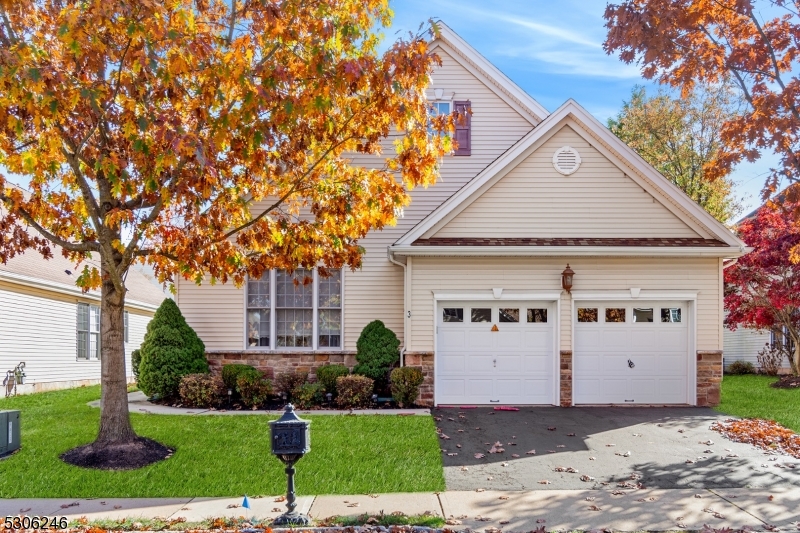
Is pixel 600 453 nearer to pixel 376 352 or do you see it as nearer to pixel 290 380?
pixel 376 352

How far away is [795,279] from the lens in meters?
19.0

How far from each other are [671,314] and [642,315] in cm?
58

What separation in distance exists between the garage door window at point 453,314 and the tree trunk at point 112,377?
6.26 m

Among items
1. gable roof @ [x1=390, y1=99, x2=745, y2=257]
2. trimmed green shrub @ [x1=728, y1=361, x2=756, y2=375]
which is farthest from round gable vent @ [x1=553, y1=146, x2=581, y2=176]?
trimmed green shrub @ [x1=728, y1=361, x2=756, y2=375]

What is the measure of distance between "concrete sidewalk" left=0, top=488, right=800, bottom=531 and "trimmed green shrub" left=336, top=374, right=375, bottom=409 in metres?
5.66

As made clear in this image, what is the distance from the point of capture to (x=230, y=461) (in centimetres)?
933

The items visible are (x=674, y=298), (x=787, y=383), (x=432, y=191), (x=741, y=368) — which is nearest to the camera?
(x=674, y=298)

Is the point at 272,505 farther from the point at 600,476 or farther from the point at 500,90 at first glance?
the point at 500,90

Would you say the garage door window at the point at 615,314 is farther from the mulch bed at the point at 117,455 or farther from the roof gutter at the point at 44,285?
the roof gutter at the point at 44,285

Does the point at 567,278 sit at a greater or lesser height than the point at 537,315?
greater

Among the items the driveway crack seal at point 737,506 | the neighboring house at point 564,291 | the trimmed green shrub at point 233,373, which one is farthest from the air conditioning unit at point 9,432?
the driveway crack seal at point 737,506

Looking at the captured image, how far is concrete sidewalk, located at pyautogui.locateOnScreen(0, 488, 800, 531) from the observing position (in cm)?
686

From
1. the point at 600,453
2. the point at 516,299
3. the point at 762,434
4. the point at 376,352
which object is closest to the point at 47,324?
the point at 376,352

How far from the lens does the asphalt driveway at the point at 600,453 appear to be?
8477 mm
